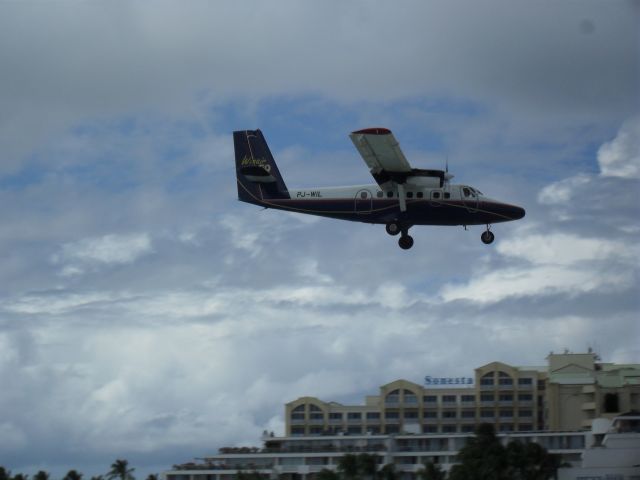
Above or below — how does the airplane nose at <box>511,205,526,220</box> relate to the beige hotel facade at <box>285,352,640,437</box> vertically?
above

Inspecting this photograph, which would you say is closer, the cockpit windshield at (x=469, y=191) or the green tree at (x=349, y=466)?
the cockpit windshield at (x=469, y=191)

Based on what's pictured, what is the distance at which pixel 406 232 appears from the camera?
5275 cm

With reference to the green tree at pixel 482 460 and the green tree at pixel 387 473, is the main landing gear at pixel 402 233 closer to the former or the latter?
the green tree at pixel 482 460

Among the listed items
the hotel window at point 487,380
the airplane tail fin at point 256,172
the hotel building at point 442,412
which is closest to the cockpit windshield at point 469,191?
the airplane tail fin at point 256,172

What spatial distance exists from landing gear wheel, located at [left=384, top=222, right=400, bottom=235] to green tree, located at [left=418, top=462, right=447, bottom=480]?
1018 inches

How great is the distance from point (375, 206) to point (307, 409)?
59436mm

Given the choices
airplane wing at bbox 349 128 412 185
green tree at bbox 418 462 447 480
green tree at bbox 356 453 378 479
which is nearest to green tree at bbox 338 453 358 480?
green tree at bbox 356 453 378 479

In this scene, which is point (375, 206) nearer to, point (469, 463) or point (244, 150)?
point (244, 150)

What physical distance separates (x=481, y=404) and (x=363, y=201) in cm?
6408

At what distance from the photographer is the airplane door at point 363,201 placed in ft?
170

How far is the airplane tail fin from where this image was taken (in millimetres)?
53781

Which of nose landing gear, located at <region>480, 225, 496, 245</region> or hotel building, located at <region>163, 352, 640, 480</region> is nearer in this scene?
nose landing gear, located at <region>480, 225, 496, 245</region>

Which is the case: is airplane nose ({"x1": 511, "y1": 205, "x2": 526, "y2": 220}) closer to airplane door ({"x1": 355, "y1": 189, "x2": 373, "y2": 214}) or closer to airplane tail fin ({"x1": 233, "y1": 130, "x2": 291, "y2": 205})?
airplane door ({"x1": 355, "y1": 189, "x2": 373, "y2": 214})

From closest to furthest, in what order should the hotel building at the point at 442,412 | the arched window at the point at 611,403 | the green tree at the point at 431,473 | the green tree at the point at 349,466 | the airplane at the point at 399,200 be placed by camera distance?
1. the airplane at the point at 399,200
2. the green tree at the point at 431,473
3. the green tree at the point at 349,466
4. the hotel building at the point at 442,412
5. the arched window at the point at 611,403
